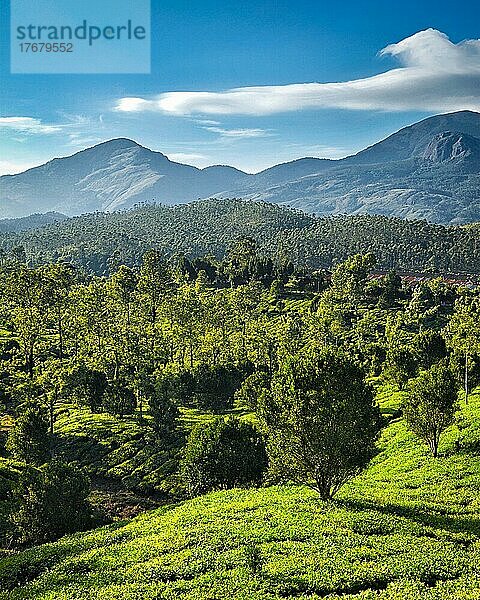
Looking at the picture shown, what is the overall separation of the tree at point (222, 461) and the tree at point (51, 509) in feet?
30.1

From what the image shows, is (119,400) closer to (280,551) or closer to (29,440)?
(29,440)

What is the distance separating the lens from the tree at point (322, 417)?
35.0 meters

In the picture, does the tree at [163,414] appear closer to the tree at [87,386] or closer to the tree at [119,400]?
the tree at [119,400]

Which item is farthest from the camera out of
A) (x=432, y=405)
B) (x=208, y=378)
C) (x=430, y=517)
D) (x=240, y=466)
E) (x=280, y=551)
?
(x=208, y=378)

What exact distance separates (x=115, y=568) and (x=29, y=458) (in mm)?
39859

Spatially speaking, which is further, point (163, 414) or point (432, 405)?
point (163, 414)

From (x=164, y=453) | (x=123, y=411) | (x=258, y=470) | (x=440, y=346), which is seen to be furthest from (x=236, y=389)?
(x=258, y=470)

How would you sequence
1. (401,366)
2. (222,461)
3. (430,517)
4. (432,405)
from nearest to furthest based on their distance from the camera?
1. (430,517)
2. (222,461)
3. (432,405)
4. (401,366)

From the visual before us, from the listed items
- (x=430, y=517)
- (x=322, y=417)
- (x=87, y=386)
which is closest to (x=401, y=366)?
(x=87, y=386)

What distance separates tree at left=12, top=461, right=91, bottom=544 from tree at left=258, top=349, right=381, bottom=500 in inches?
671

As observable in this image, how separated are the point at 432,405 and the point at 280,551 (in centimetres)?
2565

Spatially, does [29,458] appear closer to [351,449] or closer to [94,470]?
[94,470]

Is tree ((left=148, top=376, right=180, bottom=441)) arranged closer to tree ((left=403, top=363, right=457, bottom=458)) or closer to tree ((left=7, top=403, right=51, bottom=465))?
tree ((left=7, top=403, right=51, bottom=465))

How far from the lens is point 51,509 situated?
41.8m
